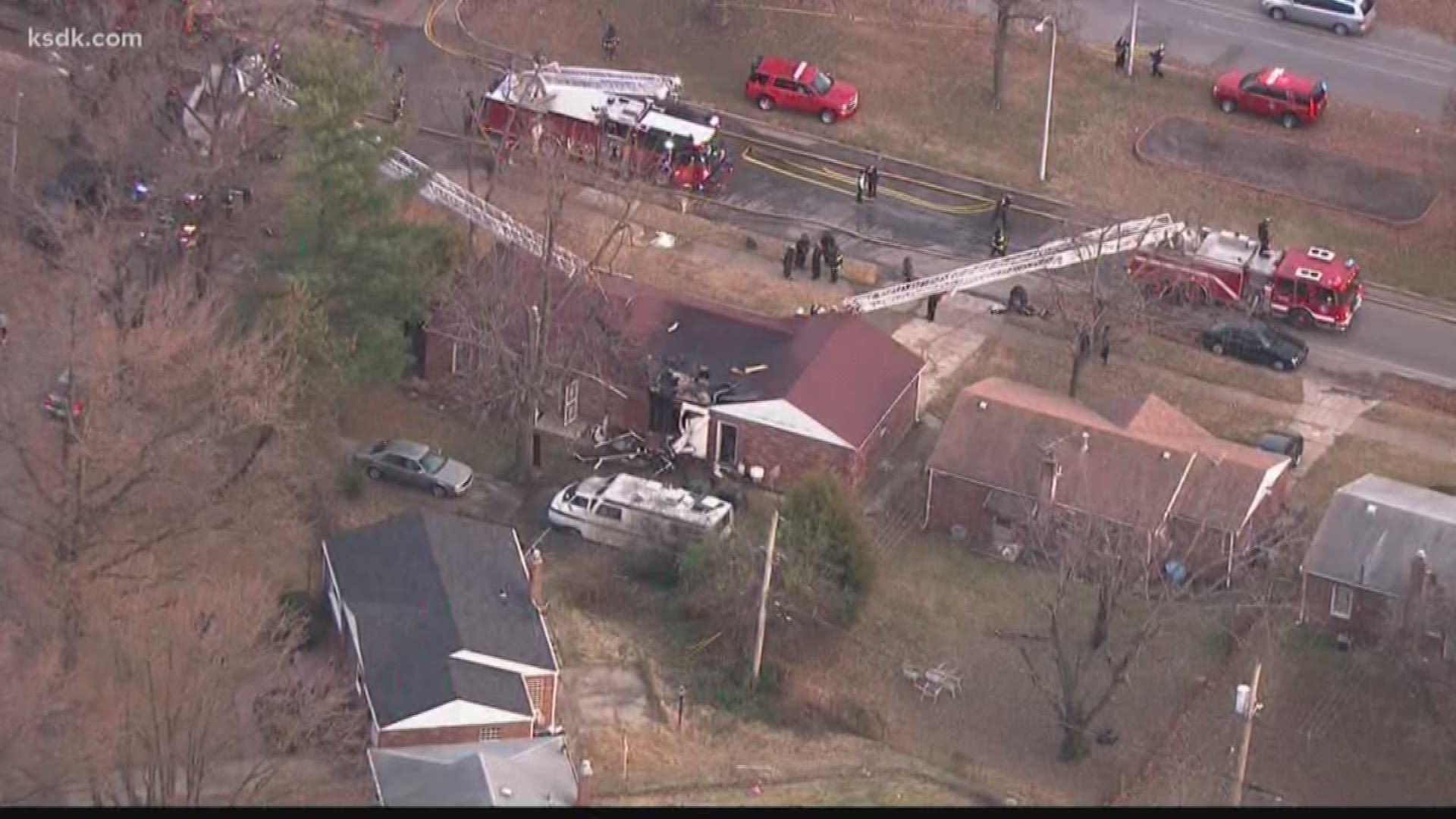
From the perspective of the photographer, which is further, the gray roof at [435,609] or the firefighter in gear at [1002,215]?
the firefighter in gear at [1002,215]

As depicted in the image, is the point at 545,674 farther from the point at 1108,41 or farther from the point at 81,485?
the point at 1108,41

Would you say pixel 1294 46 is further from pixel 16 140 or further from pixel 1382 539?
pixel 16 140

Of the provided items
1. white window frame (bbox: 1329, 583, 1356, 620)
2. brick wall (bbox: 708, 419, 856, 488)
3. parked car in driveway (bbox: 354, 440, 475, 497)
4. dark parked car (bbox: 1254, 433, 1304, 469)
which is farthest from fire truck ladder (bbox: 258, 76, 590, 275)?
white window frame (bbox: 1329, 583, 1356, 620)

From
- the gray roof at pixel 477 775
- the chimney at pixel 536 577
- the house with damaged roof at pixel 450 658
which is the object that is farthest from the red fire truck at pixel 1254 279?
the gray roof at pixel 477 775

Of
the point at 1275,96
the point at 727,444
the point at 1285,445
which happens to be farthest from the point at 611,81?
the point at 1285,445

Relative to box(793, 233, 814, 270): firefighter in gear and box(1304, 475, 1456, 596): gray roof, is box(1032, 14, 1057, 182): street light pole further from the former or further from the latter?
box(1304, 475, 1456, 596): gray roof

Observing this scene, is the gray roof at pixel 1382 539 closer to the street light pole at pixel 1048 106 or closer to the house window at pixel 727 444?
the house window at pixel 727 444
